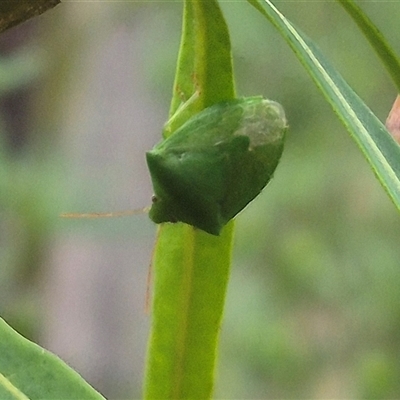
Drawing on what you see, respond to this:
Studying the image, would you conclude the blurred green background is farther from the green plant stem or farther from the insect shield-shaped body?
the green plant stem

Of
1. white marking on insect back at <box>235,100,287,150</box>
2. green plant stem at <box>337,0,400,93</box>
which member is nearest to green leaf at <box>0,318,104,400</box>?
white marking on insect back at <box>235,100,287,150</box>

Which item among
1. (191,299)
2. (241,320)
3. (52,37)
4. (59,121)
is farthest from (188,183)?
(59,121)

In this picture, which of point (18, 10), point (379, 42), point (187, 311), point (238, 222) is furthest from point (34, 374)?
point (238, 222)

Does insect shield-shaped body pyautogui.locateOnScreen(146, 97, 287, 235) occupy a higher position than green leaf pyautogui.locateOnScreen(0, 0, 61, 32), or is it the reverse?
green leaf pyautogui.locateOnScreen(0, 0, 61, 32)

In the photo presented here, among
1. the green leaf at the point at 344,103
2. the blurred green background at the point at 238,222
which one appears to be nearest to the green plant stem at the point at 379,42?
the green leaf at the point at 344,103

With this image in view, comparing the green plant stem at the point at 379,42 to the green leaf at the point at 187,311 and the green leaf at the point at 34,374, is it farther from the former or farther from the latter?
the green leaf at the point at 34,374

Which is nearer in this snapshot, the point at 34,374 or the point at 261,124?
the point at 34,374

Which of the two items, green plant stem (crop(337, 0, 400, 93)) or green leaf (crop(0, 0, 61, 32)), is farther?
green plant stem (crop(337, 0, 400, 93))

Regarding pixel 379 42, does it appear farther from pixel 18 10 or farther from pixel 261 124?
pixel 18 10
